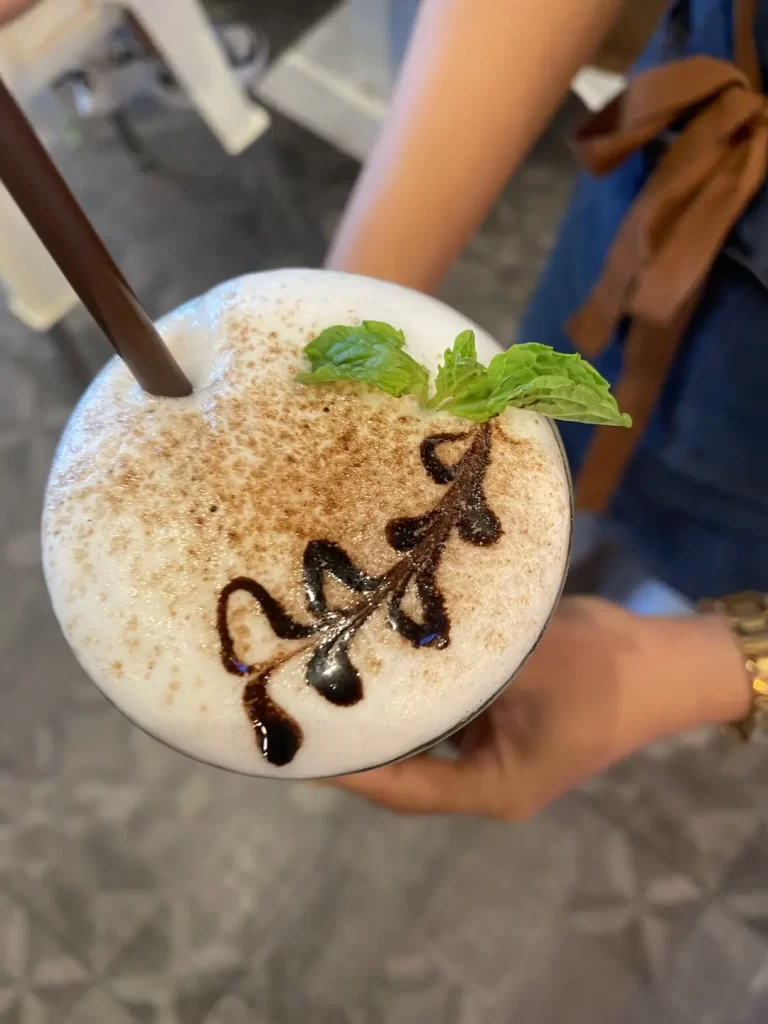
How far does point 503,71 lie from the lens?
63 centimetres

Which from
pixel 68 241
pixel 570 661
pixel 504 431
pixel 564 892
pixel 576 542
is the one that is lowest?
pixel 564 892

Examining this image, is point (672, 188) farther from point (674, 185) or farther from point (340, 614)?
point (340, 614)

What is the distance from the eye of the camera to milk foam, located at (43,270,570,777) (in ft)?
1.38

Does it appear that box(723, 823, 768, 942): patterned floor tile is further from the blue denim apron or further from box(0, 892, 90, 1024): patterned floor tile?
box(0, 892, 90, 1024): patterned floor tile

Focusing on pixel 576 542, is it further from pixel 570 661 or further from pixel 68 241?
pixel 68 241

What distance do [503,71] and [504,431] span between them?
0.34 meters

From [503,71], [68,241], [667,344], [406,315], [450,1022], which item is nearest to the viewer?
[68,241]

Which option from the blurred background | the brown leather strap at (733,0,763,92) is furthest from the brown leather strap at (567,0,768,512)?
the blurred background

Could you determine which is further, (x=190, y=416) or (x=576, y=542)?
(x=576, y=542)

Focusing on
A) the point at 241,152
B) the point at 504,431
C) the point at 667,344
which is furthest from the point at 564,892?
the point at 241,152

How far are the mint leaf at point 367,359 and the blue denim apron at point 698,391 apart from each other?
1.12ft

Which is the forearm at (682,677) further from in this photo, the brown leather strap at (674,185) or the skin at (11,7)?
the skin at (11,7)

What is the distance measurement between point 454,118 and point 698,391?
0.32 meters

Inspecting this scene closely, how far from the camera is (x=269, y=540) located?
43 cm
